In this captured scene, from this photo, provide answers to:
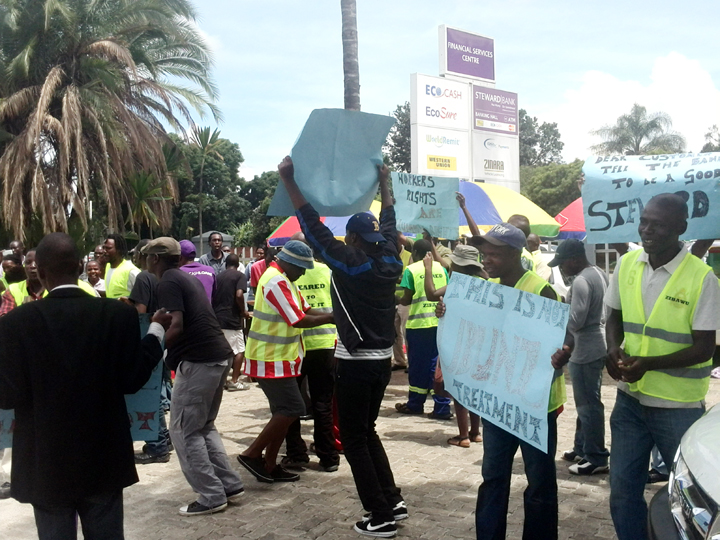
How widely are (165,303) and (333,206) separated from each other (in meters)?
1.27

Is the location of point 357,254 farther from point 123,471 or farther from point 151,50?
point 151,50

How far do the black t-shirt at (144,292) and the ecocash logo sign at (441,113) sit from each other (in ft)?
56.4

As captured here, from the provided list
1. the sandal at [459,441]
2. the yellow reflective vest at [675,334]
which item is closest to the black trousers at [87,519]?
the yellow reflective vest at [675,334]

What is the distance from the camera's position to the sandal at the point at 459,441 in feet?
22.3

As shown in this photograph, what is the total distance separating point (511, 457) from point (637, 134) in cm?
5251

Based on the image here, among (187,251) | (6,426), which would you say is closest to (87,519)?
(6,426)

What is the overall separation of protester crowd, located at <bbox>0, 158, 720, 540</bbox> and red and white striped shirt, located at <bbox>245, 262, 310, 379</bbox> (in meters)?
0.01

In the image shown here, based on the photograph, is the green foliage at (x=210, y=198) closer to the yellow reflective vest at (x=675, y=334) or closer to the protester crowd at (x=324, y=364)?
the protester crowd at (x=324, y=364)

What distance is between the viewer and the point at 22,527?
4961 millimetres

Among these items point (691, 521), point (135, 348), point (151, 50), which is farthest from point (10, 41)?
point (691, 521)

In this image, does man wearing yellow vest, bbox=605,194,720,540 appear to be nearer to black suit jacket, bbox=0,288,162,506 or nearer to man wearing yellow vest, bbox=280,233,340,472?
black suit jacket, bbox=0,288,162,506

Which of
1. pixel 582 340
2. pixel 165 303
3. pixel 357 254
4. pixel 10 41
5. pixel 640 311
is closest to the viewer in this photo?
pixel 640 311

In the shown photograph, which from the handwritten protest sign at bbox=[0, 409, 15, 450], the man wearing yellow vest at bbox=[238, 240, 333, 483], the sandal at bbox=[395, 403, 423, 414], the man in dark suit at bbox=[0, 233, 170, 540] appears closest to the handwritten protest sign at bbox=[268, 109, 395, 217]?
the man wearing yellow vest at bbox=[238, 240, 333, 483]

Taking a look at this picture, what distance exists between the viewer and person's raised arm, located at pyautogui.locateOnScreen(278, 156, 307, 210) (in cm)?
447
